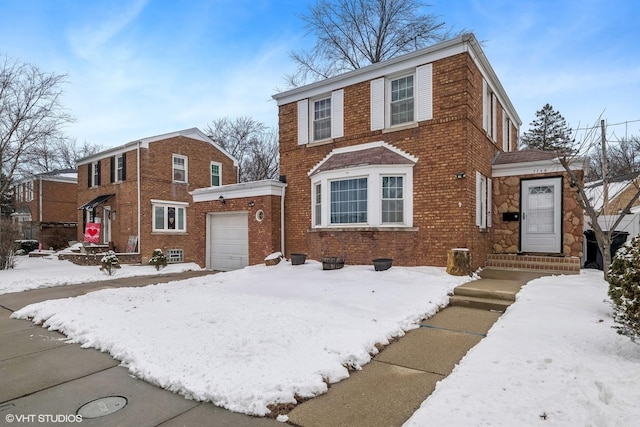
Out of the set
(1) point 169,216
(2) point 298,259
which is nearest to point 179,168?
(1) point 169,216

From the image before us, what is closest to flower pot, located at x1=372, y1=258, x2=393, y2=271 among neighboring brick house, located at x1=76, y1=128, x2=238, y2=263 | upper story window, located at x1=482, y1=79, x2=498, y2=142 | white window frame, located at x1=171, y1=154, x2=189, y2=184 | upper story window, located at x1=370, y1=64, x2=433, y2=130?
upper story window, located at x1=370, y1=64, x2=433, y2=130

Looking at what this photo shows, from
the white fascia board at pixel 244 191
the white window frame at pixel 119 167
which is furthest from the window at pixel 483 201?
the white window frame at pixel 119 167

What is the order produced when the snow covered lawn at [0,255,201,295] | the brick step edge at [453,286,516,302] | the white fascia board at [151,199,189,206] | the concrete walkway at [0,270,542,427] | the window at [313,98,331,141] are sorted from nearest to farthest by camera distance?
1. the concrete walkway at [0,270,542,427]
2. the brick step edge at [453,286,516,302]
3. the snow covered lawn at [0,255,201,295]
4. the window at [313,98,331,141]
5. the white fascia board at [151,199,189,206]

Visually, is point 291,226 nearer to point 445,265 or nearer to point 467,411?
point 445,265

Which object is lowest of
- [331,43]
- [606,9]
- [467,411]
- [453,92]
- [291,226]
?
[467,411]

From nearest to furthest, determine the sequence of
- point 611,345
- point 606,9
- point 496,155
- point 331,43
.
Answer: point 611,345 → point 606,9 → point 496,155 → point 331,43

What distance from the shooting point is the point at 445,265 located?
340 inches

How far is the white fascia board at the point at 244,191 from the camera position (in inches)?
461

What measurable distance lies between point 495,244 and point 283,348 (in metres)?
8.91

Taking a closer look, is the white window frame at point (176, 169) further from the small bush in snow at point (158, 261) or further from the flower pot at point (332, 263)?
the flower pot at point (332, 263)

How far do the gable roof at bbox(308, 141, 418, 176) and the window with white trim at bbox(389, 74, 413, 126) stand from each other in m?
0.87

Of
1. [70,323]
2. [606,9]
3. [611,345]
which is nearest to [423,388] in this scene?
[611,345]

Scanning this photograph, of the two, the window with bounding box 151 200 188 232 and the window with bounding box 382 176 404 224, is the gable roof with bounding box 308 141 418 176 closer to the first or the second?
the window with bounding box 382 176 404 224

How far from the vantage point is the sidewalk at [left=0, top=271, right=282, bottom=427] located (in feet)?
9.12
